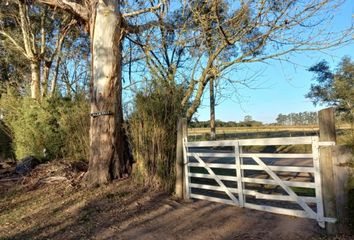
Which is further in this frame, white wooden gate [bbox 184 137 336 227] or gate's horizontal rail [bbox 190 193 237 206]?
gate's horizontal rail [bbox 190 193 237 206]

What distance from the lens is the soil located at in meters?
5.30

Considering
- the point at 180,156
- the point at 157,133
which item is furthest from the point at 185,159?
the point at 157,133

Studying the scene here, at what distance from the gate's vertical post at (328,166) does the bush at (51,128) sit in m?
7.20

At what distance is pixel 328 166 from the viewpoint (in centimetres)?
486

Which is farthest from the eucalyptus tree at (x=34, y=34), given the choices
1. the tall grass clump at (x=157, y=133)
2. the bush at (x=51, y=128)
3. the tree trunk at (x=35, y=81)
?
the tall grass clump at (x=157, y=133)

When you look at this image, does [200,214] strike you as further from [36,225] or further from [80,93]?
[80,93]

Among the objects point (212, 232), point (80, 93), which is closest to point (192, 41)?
point (80, 93)

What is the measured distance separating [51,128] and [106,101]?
4.90m

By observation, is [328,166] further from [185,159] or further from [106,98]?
[106,98]

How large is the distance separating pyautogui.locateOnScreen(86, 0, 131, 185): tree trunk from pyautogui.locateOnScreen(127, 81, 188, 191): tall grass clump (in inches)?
28.9

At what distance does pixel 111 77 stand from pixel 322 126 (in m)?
5.34

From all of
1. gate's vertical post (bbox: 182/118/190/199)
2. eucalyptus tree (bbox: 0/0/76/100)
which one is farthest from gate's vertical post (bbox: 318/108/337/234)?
eucalyptus tree (bbox: 0/0/76/100)

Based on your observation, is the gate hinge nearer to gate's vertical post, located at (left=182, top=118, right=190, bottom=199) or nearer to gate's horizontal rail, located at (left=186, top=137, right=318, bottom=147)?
gate's horizontal rail, located at (left=186, top=137, right=318, bottom=147)

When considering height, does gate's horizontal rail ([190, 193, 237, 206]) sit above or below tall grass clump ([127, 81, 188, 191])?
below
